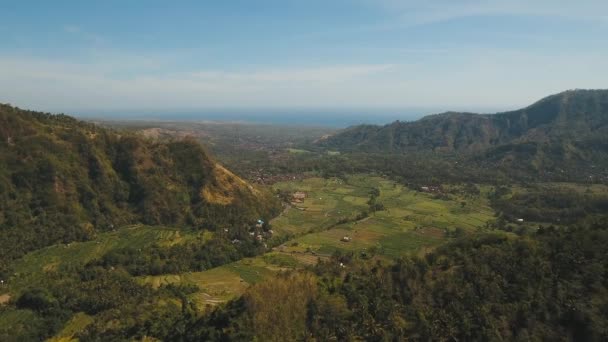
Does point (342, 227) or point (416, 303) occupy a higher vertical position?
point (416, 303)

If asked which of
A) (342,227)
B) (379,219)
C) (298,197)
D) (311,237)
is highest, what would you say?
(298,197)

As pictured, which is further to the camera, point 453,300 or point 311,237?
point 311,237

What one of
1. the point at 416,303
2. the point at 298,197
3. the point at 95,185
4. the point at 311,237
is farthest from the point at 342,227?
the point at 95,185

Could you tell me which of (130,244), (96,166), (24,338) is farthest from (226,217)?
(24,338)

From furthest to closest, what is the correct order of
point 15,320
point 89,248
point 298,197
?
point 298,197 → point 89,248 → point 15,320

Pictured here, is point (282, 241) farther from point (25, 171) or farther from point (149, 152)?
point (25, 171)

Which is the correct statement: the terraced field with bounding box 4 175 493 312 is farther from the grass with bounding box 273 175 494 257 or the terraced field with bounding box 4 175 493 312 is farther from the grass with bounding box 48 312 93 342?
the grass with bounding box 48 312 93 342

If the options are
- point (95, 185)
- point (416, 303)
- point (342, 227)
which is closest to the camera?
point (416, 303)

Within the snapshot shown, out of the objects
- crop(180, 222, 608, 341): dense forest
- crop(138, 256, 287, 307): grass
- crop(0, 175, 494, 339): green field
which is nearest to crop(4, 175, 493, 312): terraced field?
crop(0, 175, 494, 339): green field

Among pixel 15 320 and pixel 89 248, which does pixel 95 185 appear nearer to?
pixel 89 248
